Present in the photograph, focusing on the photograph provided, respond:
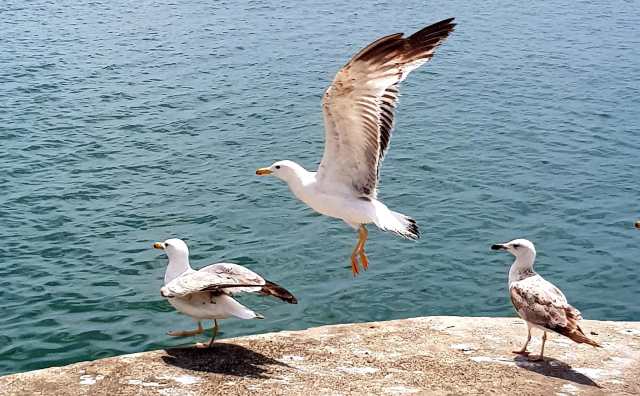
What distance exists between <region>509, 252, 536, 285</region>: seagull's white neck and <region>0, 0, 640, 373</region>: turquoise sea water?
14.2 feet

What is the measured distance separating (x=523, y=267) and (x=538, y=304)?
0.84 meters

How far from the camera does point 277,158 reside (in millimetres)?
19984

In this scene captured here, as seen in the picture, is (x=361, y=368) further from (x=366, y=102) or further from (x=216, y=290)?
(x=366, y=102)

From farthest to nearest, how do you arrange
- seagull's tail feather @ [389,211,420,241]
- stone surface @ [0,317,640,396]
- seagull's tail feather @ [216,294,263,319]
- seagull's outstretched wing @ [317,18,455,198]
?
seagull's tail feather @ [389,211,420,241]
seagull's outstretched wing @ [317,18,455,198]
seagull's tail feather @ [216,294,263,319]
stone surface @ [0,317,640,396]

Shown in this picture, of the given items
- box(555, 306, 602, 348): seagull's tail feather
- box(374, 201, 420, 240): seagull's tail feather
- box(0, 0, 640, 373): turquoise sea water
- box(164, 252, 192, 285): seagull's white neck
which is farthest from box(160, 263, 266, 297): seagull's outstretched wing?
box(0, 0, 640, 373): turquoise sea water

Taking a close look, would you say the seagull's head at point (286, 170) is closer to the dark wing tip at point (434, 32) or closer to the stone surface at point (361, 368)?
the stone surface at point (361, 368)

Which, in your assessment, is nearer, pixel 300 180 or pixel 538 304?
pixel 538 304

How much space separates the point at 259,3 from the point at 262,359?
91.6 ft

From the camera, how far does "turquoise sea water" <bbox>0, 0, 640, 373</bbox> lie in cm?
1403

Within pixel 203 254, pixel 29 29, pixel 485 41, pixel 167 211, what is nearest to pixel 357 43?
pixel 485 41

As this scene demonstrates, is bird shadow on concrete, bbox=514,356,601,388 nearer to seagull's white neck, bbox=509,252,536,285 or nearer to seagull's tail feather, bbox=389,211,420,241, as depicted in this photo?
seagull's white neck, bbox=509,252,536,285

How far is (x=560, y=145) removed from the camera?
20.6 m

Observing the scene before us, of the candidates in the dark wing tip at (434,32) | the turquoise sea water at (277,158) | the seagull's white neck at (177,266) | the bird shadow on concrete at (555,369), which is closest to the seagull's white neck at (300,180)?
the seagull's white neck at (177,266)

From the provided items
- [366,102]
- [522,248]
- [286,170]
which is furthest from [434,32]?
[522,248]
